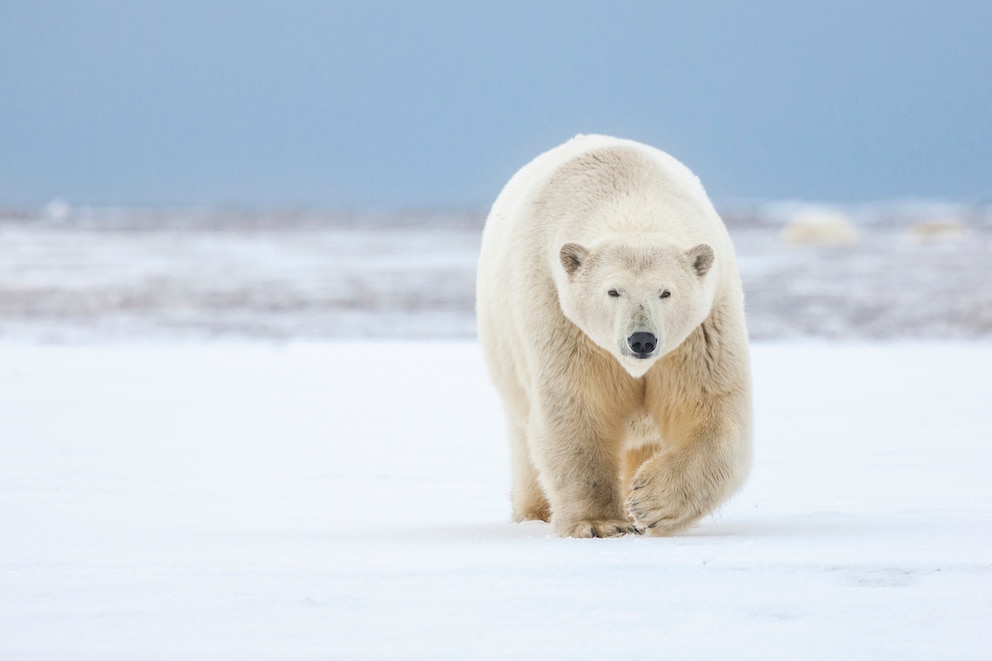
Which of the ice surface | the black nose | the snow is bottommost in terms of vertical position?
the snow

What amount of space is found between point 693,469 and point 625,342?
0.60m

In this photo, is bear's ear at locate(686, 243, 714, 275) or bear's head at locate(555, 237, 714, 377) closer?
bear's head at locate(555, 237, 714, 377)

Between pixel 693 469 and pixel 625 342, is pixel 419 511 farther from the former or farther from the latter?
pixel 625 342

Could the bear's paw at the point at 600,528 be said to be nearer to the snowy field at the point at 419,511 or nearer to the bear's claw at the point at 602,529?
the bear's claw at the point at 602,529

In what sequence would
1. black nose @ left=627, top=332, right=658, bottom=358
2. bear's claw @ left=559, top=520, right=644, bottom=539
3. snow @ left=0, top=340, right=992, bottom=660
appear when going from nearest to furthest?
snow @ left=0, top=340, right=992, bottom=660, black nose @ left=627, top=332, right=658, bottom=358, bear's claw @ left=559, top=520, right=644, bottom=539

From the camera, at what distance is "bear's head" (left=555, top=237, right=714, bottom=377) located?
4.16 meters

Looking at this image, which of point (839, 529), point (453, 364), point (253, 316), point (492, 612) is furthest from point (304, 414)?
point (253, 316)

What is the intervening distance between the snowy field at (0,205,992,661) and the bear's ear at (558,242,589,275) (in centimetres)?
90

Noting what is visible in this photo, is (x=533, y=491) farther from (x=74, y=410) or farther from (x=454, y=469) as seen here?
(x=74, y=410)

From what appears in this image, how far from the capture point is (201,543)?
4.32m

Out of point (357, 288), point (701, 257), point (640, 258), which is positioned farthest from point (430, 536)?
point (357, 288)

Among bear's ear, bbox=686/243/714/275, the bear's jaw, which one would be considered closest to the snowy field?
the bear's jaw

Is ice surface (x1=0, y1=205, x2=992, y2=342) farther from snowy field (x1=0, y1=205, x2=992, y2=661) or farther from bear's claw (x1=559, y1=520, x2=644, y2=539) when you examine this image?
bear's claw (x1=559, y1=520, x2=644, y2=539)

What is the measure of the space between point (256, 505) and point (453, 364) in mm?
5575
